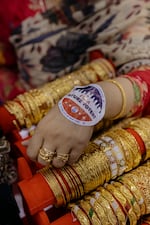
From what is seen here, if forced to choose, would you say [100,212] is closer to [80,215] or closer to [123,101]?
[80,215]

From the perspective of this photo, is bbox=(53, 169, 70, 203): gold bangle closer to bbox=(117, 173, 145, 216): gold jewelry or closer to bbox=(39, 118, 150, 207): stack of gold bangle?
bbox=(39, 118, 150, 207): stack of gold bangle

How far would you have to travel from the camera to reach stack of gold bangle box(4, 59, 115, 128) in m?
0.88

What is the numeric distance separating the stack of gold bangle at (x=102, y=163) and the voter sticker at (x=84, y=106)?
0.07m

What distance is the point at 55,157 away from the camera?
72 cm

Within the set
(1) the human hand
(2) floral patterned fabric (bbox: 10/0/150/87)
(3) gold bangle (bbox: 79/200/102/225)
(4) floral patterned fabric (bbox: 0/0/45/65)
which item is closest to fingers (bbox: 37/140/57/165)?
(1) the human hand

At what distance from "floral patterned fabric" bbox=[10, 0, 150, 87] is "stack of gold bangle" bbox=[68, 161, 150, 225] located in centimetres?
41

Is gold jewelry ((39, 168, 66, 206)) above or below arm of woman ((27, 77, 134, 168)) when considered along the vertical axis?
below

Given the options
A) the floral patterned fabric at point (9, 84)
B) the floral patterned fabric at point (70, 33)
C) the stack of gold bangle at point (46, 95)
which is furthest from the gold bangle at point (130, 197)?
the floral patterned fabric at point (9, 84)

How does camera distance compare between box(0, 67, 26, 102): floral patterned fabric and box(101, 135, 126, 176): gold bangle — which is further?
box(0, 67, 26, 102): floral patterned fabric

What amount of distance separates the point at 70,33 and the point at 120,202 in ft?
1.89

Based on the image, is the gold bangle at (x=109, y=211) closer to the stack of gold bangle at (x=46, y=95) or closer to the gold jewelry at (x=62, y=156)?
the gold jewelry at (x=62, y=156)

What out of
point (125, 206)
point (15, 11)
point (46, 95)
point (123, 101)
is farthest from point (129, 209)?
point (15, 11)

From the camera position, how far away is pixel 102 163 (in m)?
0.74

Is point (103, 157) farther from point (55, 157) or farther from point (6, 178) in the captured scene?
point (6, 178)
